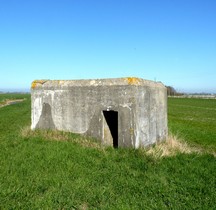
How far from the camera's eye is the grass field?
402cm

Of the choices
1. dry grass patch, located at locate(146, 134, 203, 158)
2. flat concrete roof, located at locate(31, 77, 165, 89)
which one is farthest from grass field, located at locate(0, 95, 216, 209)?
flat concrete roof, located at locate(31, 77, 165, 89)

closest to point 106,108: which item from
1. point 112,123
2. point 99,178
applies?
point 112,123

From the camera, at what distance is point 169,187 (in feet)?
15.0

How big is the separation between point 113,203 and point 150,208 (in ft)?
1.78

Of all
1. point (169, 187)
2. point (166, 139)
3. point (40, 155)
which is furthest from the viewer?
point (166, 139)

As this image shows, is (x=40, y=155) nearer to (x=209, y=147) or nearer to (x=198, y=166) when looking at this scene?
(x=198, y=166)

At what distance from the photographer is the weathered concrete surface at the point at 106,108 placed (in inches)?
267

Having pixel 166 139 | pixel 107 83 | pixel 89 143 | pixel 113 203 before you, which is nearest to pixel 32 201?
pixel 113 203

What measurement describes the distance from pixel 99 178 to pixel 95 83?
326 centimetres

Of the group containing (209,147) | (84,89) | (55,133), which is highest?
(84,89)

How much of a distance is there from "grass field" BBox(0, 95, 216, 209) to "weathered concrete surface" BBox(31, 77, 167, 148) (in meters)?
0.59

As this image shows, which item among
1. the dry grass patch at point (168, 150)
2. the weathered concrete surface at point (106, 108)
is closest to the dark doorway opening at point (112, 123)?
the weathered concrete surface at point (106, 108)

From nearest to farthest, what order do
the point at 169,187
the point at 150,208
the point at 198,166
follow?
1. the point at 150,208
2. the point at 169,187
3. the point at 198,166

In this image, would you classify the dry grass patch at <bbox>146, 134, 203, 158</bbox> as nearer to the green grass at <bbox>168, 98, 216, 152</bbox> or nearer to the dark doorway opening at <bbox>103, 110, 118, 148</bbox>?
the dark doorway opening at <bbox>103, 110, 118, 148</bbox>
